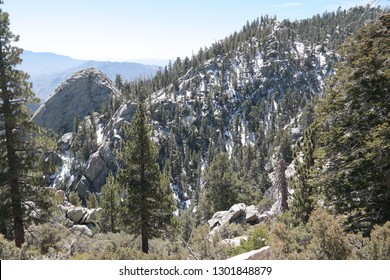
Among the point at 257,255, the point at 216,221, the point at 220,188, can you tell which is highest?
the point at 257,255

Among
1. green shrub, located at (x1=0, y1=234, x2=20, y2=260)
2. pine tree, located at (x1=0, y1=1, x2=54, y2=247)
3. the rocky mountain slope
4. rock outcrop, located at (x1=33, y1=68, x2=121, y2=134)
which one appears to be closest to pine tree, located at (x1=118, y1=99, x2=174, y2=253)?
pine tree, located at (x1=0, y1=1, x2=54, y2=247)

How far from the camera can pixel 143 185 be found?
61.8 feet

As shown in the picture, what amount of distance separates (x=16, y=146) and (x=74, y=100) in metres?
178

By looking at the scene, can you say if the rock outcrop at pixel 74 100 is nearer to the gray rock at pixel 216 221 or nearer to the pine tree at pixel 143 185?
the gray rock at pixel 216 221

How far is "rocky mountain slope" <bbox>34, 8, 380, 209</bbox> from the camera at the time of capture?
13662 centimetres

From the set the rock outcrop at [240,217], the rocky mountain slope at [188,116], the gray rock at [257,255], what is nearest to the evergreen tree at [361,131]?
the gray rock at [257,255]

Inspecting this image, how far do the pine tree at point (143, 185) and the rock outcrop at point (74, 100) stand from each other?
159 meters

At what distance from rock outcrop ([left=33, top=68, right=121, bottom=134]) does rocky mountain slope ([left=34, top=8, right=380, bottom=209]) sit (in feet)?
1.61

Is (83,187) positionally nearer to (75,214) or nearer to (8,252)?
(75,214)

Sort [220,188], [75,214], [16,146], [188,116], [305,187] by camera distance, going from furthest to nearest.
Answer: [188,116], [220,188], [75,214], [305,187], [16,146]

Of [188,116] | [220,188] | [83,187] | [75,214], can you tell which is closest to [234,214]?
[220,188]

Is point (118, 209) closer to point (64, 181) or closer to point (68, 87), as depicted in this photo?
point (64, 181)

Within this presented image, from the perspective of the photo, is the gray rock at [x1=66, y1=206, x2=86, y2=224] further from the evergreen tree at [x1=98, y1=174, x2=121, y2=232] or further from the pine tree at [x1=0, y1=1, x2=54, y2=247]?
the pine tree at [x1=0, y1=1, x2=54, y2=247]
